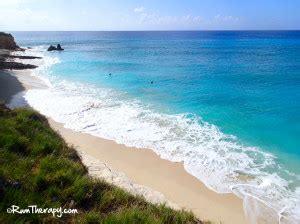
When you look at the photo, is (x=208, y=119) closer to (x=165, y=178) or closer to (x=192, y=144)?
(x=192, y=144)

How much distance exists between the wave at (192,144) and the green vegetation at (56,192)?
17.4 ft

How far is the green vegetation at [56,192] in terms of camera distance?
5.06 metres

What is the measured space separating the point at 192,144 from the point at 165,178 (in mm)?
3814

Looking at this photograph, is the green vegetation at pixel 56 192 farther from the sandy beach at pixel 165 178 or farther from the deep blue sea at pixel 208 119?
the deep blue sea at pixel 208 119

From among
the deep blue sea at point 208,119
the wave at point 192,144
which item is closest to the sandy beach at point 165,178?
the wave at point 192,144

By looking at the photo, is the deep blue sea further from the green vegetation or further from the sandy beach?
the green vegetation

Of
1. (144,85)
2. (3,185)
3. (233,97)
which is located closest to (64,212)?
(3,185)

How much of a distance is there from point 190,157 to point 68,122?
30.2 feet

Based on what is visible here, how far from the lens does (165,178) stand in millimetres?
11703

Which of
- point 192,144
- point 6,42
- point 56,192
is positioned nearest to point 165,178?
point 192,144

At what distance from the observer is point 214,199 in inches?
406

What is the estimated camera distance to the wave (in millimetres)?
10461

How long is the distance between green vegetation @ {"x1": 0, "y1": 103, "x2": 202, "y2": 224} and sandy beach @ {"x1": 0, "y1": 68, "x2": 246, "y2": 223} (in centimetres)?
259

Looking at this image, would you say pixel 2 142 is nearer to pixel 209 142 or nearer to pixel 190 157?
pixel 190 157
